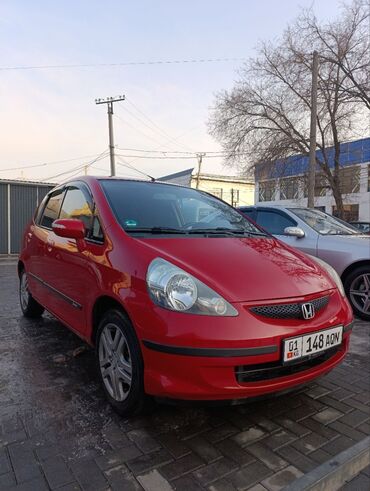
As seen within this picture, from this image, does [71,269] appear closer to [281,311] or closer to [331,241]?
[281,311]

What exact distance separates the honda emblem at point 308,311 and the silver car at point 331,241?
309 cm

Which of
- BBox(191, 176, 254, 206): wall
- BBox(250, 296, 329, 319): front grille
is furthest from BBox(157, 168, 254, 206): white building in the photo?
BBox(250, 296, 329, 319): front grille

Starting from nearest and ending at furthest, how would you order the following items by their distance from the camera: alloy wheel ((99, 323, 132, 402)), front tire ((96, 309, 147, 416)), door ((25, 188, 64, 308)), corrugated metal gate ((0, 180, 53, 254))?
1. front tire ((96, 309, 147, 416))
2. alloy wheel ((99, 323, 132, 402))
3. door ((25, 188, 64, 308))
4. corrugated metal gate ((0, 180, 53, 254))

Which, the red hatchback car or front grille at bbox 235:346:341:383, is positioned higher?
the red hatchback car

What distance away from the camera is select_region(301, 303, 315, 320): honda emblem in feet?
7.69

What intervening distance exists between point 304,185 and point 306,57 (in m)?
6.31

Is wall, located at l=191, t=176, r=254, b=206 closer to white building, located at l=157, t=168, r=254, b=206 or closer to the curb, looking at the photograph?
white building, located at l=157, t=168, r=254, b=206

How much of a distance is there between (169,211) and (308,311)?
1.41m

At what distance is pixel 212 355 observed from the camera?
2.08m

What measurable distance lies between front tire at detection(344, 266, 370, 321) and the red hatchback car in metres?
2.36

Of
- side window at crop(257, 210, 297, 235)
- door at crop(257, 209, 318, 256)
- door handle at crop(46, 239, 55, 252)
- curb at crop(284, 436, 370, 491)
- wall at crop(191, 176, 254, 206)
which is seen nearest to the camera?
curb at crop(284, 436, 370, 491)

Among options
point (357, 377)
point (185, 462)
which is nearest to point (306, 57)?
point (357, 377)

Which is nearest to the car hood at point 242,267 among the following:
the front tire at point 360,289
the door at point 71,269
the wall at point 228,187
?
the door at point 71,269

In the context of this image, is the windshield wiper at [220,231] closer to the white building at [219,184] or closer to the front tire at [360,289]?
the front tire at [360,289]
